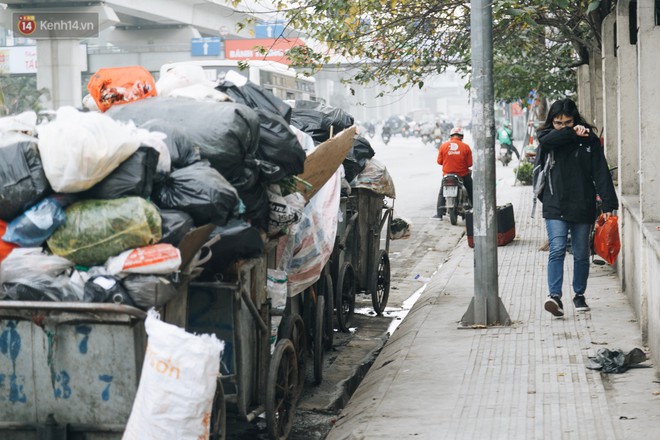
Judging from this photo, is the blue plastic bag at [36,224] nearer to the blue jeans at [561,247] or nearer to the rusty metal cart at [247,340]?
the rusty metal cart at [247,340]

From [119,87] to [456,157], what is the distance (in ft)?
40.5

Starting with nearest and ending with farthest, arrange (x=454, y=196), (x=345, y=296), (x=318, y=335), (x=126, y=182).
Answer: (x=126, y=182) < (x=318, y=335) < (x=345, y=296) < (x=454, y=196)

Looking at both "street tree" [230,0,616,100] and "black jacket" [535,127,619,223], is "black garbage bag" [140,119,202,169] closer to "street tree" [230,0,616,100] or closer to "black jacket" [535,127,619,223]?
"black jacket" [535,127,619,223]

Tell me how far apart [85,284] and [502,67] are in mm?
13348

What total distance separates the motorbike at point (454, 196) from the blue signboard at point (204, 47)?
29.4 m

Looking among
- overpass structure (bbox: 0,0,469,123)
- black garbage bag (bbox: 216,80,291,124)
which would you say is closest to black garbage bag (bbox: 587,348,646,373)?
black garbage bag (bbox: 216,80,291,124)

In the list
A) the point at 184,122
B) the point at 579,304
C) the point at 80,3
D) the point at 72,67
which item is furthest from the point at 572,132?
the point at 72,67

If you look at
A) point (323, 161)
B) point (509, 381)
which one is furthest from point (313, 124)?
point (509, 381)

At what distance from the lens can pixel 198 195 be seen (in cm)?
477

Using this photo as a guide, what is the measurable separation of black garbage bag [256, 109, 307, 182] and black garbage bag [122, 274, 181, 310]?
160 cm

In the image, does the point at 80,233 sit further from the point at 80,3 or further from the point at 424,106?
the point at 424,106

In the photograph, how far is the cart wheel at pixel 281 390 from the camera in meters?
5.63

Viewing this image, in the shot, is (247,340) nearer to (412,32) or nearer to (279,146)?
(279,146)

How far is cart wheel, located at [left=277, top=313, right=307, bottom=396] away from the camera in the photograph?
6.51m
